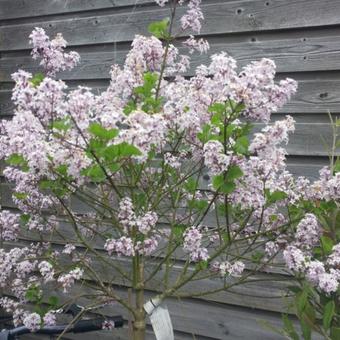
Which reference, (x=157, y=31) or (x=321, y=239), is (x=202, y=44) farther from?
(x=321, y=239)

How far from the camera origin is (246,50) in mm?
2777

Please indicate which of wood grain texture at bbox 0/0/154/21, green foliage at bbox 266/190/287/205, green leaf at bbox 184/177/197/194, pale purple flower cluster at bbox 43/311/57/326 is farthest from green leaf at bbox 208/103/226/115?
wood grain texture at bbox 0/0/154/21

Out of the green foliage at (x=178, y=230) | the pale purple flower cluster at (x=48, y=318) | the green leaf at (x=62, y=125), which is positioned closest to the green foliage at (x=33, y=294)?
the pale purple flower cluster at (x=48, y=318)

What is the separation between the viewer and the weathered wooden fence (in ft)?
8.48

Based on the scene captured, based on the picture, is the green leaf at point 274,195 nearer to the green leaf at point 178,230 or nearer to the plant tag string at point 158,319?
the green leaf at point 178,230

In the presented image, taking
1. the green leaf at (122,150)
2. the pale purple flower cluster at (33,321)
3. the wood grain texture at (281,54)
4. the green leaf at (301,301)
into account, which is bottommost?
the pale purple flower cluster at (33,321)

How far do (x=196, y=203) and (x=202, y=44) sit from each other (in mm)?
550

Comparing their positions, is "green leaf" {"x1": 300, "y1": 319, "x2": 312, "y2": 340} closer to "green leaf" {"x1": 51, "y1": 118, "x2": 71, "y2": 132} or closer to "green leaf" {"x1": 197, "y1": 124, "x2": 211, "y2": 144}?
"green leaf" {"x1": 197, "y1": 124, "x2": 211, "y2": 144}

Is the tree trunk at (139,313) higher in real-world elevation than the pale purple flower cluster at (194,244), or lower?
lower

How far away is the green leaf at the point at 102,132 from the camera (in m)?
1.41

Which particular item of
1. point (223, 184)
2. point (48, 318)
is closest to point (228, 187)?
point (223, 184)

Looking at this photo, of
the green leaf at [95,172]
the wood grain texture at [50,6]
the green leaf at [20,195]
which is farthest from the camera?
the wood grain texture at [50,6]

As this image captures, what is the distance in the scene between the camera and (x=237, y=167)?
156 centimetres

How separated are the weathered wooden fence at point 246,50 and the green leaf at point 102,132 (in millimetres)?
1045
